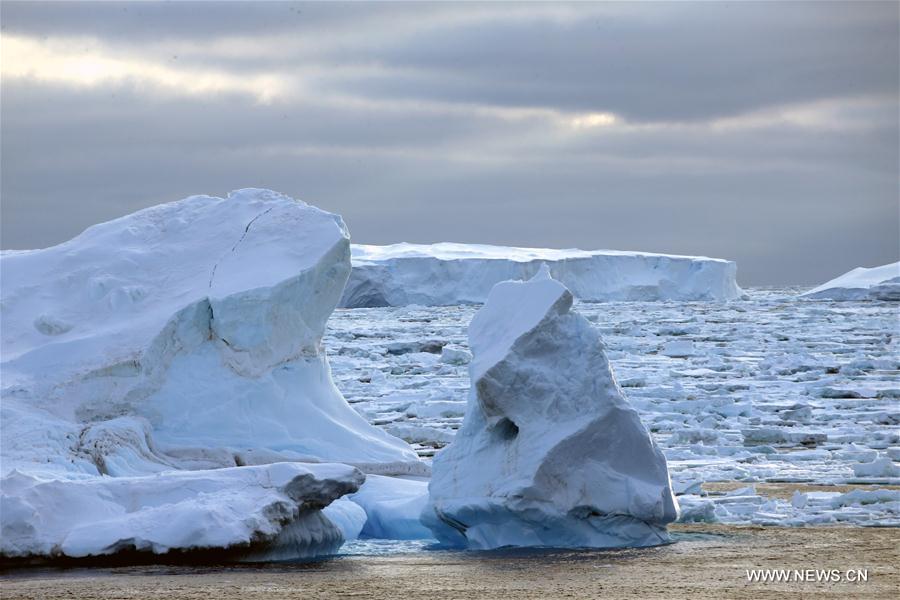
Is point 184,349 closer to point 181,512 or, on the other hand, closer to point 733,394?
point 181,512

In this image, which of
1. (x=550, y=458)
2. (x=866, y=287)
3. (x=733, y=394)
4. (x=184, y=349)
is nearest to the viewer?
(x=550, y=458)

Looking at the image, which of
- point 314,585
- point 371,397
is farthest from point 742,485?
point 371,397

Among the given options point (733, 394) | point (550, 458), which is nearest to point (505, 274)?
point (733, 394)

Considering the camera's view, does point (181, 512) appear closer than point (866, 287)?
Yes

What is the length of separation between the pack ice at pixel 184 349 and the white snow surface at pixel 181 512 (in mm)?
504

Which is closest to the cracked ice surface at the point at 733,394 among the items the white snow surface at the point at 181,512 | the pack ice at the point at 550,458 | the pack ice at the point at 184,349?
the pack ice at the point at 550,458

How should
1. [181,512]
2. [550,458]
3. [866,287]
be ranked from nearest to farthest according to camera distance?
[181,512]
[550,458]
[866,287]

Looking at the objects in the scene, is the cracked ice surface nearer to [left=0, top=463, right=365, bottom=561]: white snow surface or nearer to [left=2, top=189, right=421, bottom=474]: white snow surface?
[left=2, top=189, right=421, bottom=474]: white snow surface

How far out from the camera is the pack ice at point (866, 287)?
143 feet

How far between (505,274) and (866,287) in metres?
13.2

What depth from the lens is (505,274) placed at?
41.1 m

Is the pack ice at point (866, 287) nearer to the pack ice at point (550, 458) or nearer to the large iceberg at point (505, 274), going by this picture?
the large iceberg at point (505, 274)

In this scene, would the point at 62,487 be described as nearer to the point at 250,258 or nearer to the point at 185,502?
the point at 185,502

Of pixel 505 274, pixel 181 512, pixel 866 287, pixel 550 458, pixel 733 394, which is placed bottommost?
pixel 733 394
